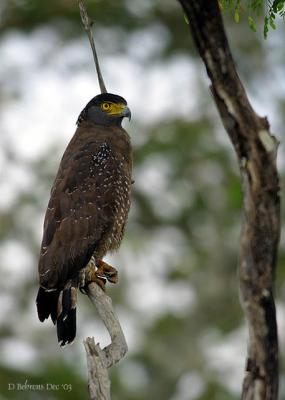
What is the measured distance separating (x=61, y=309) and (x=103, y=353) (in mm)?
1835

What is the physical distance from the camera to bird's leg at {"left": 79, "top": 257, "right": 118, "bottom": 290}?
20.4 ft

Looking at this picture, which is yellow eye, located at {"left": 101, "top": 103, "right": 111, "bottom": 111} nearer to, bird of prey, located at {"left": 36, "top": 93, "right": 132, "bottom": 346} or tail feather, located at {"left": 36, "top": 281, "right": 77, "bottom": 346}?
bird of prey, located at {"left": 36, "top": 93, "right": 132, "bottom": 346}

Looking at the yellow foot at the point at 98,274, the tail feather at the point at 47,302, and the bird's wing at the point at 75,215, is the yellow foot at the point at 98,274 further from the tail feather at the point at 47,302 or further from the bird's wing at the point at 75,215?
the tail feather at the point at 47,302

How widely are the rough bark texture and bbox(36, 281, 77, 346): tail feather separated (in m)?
3.16

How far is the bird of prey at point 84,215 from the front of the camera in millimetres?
6199

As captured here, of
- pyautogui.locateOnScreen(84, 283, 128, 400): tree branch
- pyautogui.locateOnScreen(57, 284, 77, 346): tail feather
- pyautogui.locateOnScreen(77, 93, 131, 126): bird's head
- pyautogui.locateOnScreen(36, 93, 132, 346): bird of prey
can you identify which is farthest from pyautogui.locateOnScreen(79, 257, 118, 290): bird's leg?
pyautogui.locateOnScreen(77, 93, 131, 126): bird's head

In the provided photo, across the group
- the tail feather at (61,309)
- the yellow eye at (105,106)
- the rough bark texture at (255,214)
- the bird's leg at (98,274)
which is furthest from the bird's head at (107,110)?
the rough bark texture at (255,214)

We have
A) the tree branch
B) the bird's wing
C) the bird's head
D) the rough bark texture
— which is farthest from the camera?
the bird's head

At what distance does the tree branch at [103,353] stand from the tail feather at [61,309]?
60cm

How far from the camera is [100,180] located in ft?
22.5

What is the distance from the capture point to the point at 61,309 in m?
6.15

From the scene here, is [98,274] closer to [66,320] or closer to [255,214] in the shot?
[66,320]

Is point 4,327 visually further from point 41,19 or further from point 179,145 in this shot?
point 41,19

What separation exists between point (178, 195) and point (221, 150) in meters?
1.28
